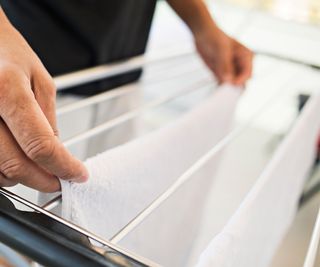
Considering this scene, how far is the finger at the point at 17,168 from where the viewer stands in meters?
0.27

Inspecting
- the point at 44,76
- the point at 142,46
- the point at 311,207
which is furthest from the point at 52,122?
the point at 311,207

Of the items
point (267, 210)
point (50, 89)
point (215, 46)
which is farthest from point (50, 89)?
point (215, 46)

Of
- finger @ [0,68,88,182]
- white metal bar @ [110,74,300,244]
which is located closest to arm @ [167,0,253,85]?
white metal bar @ [110,74,300,244]

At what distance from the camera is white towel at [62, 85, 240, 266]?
0.32 metres

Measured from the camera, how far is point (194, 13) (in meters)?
0.71

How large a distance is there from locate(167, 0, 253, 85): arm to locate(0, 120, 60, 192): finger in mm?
455

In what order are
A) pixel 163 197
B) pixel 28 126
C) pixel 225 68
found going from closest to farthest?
pixel 28 126
pixel 163 197
pixel 225 68

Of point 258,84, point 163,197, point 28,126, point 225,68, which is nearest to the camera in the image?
point 28,126

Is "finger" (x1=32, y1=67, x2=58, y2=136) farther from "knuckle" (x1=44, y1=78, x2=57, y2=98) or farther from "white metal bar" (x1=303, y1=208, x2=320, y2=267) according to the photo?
"white metal bar" (x1=303, y1=208, x2=320, y2=267)

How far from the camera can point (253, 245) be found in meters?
0.38

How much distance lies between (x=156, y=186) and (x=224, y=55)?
354 millimetres

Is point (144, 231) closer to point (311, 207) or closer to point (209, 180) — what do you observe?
point (209, 180)

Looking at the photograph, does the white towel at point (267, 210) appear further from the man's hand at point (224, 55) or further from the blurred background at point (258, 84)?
the blurred background at point (258, 84)

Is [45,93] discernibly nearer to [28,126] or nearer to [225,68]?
[28,126]
